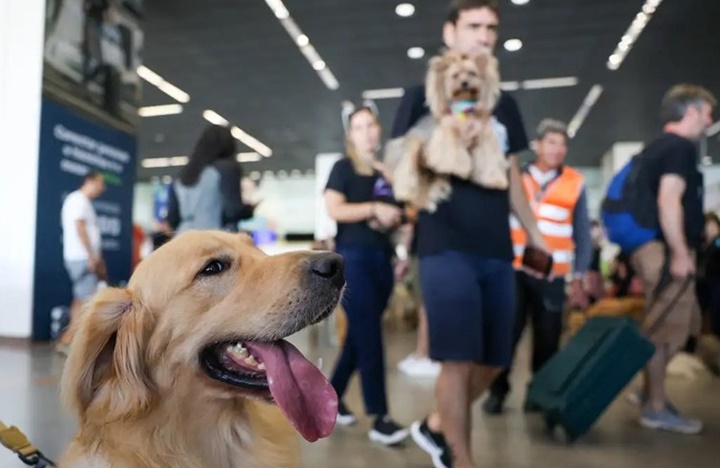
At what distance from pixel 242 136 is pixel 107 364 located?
16056mm

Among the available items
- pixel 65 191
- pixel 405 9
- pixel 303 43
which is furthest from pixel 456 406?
pixel 303 43

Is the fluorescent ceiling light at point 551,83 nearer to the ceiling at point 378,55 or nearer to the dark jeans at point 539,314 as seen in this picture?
the ceiling at point 378,55

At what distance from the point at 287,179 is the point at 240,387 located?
23.5 m

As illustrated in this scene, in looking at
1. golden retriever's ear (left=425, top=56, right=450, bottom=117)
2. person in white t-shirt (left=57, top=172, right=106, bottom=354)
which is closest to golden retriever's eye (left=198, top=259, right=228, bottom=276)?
golden retriever's ear (left=425, top=56, right=450, bottom=117)

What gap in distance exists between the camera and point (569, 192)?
4.29 meters

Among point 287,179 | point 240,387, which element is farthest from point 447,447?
point 287,179

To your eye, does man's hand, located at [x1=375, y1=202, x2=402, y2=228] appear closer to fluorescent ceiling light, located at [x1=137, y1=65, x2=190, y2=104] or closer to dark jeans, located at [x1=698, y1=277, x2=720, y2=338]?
dark jeans, located at [x1=698, y1=277, x2=720, y2=338]

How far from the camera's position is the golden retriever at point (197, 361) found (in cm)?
146

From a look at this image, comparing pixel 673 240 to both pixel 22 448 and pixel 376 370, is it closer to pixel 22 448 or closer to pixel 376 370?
pixel 376 370

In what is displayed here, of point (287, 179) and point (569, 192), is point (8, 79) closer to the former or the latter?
point (569, 192)

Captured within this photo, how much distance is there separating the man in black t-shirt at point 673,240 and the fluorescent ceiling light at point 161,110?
11772mm

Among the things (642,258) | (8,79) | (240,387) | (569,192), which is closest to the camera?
(240,387)

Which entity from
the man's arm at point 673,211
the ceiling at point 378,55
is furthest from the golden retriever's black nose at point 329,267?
the ceiling at point 378,55

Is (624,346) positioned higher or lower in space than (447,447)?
higher
